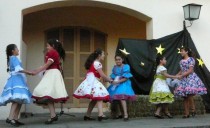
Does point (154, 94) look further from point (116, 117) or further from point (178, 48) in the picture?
point (178, 48)

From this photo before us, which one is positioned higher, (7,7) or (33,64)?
(7,7)

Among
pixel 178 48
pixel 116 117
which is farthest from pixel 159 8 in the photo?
pixel 116 117

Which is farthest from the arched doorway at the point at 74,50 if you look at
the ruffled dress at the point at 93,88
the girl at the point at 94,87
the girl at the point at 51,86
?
the girl at the point at 51,86

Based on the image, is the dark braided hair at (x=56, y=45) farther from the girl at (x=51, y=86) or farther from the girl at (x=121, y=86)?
the girl at (x=121, y=86)

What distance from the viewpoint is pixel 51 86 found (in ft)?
23.0

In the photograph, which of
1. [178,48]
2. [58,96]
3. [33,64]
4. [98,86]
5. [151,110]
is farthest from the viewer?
[33,64]

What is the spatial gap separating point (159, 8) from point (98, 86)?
11.0ft

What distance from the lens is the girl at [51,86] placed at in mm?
6957

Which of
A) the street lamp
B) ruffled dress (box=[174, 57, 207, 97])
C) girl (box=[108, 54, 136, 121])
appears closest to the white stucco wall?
the street lamp

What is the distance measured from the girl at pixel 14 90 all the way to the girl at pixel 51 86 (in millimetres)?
250

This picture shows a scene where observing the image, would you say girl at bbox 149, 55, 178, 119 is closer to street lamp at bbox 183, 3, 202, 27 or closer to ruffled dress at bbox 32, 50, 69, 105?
street lamp at bbox 183, 3, 202, 27

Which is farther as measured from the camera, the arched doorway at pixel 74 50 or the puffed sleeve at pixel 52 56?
the arched doorway at pixel 74 50

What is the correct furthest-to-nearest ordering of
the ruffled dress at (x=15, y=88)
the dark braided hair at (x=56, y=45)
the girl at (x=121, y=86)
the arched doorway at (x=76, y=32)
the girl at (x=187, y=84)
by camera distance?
the arched doorway at (x=76, y=32) < the girl at (x=187, y=84) < the girl at (x=121, y=86) < the dark braided hair at (x=56, y=45) < the ruffled dress at (x=15, y=88)

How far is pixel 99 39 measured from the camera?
11.2m
